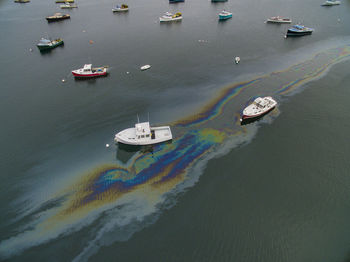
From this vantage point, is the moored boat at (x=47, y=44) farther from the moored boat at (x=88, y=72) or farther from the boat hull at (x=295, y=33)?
the boat hull at (x=295, y=33)

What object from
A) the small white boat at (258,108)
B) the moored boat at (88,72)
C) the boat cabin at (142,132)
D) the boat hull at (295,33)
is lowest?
the boat cabin at (142,132)

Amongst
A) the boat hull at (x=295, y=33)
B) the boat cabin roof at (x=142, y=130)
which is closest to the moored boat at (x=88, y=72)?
the boat cabin roof at (x=142, y=130)

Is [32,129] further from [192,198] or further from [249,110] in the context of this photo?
[249,110]

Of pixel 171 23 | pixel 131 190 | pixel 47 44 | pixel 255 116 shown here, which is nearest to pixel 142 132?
pixel 131 190

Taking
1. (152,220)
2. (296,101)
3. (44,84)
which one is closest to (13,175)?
(152,220)

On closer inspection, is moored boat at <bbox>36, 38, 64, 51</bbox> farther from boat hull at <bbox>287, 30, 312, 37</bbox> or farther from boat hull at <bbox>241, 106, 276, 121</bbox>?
boat hull at <bbox>287, 30, 312, 37</bbox>

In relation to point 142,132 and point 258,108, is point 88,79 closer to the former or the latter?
point 142,132
